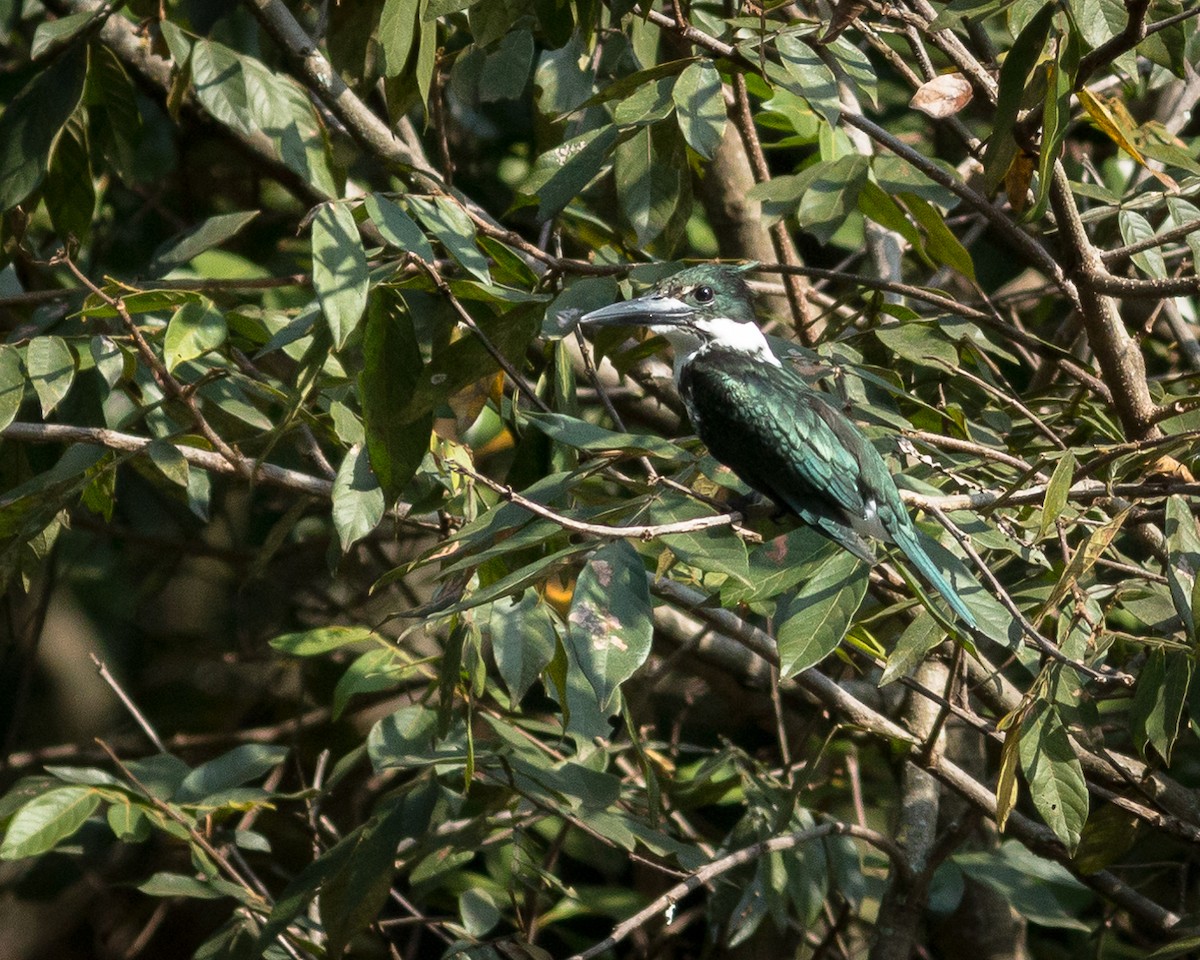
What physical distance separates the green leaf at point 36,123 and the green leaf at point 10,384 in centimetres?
37

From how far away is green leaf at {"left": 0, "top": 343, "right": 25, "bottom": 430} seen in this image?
2.32 meters

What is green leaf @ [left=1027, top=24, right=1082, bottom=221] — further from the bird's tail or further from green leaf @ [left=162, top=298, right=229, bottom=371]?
green leaf @ [left=162, top=298, right=229, bottom=371]

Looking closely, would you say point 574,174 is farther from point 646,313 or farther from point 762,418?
point 762,418

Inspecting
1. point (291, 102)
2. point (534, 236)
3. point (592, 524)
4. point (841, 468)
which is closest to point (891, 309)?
point (841, 468)

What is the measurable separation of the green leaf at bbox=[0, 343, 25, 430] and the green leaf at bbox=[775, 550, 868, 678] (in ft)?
4.22

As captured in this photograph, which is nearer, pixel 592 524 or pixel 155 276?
pixel 592 524

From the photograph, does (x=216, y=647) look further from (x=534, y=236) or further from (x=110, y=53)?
→ (x=110, y=53)

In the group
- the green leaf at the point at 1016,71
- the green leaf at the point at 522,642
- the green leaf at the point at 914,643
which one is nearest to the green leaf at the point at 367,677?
the green leaf at the point at 522,642

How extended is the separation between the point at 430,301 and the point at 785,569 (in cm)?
110

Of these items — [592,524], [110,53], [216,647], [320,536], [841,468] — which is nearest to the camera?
[592,524]

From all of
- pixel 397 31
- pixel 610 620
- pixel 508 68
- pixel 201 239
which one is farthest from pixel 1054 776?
pixel 201 239

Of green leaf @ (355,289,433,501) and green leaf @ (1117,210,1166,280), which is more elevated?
green leaf @ (355,289,433,501)

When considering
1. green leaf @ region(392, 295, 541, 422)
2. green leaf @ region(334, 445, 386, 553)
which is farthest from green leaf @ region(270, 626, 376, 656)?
green leaf @ region(392, 295, 541, 422)

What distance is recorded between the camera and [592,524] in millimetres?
1934
